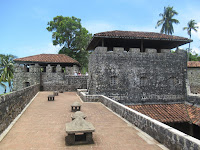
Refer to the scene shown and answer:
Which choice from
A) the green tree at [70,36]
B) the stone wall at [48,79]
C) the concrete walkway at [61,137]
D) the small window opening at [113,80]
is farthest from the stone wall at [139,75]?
A: the green tree at [70,36]

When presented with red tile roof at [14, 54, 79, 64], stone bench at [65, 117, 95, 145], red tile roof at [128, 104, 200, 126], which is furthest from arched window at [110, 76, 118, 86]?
red tile roof at [14, 54, 79, 64]

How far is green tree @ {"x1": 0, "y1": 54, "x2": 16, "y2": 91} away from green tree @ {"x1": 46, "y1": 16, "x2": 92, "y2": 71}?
1210 centimetres

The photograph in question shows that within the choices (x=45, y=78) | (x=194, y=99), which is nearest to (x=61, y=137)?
(x=194, y=99)

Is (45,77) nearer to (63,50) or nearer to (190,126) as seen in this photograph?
(63,50)

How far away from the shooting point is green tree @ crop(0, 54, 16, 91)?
33.5 m

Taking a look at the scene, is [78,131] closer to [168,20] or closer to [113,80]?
[113,80]

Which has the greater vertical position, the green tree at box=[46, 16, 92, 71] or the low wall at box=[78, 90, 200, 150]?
the green tree at box=[46, 16, 92, 71]

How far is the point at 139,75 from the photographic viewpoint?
565 inches

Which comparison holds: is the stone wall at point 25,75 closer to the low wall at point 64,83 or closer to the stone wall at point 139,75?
the low wall at point 64,83

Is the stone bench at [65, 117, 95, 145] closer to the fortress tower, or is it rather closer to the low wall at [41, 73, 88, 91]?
the fortress tower

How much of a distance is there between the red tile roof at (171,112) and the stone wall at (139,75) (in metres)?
0.69

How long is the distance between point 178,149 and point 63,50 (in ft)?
97.9

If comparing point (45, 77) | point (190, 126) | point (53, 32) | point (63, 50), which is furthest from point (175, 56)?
point (53, 32)

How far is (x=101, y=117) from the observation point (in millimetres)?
7598
